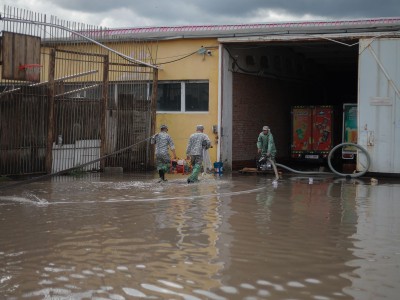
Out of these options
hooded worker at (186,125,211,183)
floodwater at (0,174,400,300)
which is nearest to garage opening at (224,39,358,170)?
hooded worker at (186,125,211,183)

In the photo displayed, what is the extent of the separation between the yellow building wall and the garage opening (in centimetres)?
78

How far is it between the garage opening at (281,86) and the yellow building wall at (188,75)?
78 cm

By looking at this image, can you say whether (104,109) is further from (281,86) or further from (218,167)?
(281,86)

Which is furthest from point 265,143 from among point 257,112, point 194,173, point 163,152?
point 163,152

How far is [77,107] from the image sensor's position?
18.6m

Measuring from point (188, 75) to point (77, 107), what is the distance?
4612 mm

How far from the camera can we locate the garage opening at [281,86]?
22188 mm

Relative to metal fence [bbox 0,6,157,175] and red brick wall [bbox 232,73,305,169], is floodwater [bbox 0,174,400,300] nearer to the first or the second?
metal fence [bbox 0,6,157,175]

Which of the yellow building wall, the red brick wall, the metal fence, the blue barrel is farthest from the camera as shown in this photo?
the red brick wall

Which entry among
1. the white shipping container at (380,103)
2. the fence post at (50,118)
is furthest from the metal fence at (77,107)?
the white shipping container at (380,103)

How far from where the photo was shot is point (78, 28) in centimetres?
1869

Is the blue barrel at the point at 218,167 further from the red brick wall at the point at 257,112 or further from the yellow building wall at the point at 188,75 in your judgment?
the red brick wall at the point at 257,112

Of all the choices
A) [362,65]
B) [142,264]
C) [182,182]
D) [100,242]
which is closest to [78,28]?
[182,182]

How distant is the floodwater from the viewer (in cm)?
636
